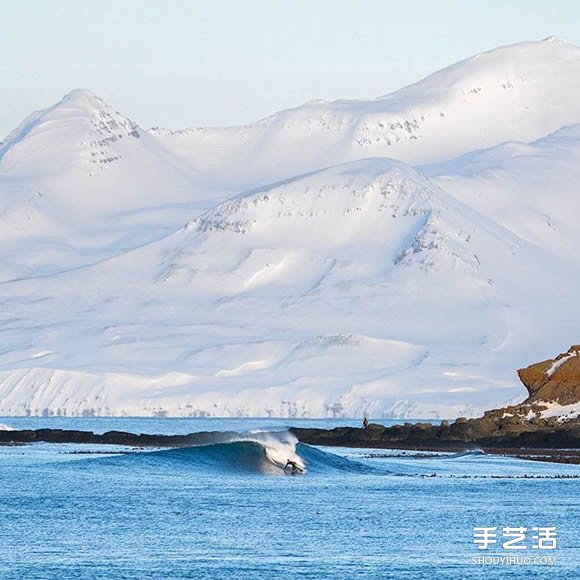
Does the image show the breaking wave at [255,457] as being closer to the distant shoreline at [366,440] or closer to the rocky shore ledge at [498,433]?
the distant shoreline at [366,440]

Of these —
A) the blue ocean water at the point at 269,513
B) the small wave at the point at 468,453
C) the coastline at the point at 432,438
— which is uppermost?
the coastline at the point at 432,438

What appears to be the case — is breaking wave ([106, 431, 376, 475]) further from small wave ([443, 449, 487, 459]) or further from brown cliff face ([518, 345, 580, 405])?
brown cliff face ([518, 345, 580, 405])

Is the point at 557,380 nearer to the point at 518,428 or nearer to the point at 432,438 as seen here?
the point at 518,428

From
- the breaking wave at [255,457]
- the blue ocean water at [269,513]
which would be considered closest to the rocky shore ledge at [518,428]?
the blue ocean water at [269,513]

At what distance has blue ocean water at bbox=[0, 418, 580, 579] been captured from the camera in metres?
51.0

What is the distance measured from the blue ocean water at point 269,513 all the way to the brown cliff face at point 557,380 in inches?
738

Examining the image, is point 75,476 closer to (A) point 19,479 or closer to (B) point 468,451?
(A) point 19,479

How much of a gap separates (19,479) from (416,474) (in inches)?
661

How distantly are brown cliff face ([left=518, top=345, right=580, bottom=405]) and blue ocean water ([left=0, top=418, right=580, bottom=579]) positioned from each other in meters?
18.7

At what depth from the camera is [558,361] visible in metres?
116

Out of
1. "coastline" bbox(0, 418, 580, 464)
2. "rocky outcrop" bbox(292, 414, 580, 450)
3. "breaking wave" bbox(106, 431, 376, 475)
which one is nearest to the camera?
"breaking wave" bbox(106, 431, 376, 475)

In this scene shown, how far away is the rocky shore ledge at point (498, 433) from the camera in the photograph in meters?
106

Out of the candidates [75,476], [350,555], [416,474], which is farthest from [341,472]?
[350,555]

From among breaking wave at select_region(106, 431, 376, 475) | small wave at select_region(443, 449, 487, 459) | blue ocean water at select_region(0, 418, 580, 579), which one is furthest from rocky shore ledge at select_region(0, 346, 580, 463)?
blue ocean water at select_region(0, 418, 580, 579)
